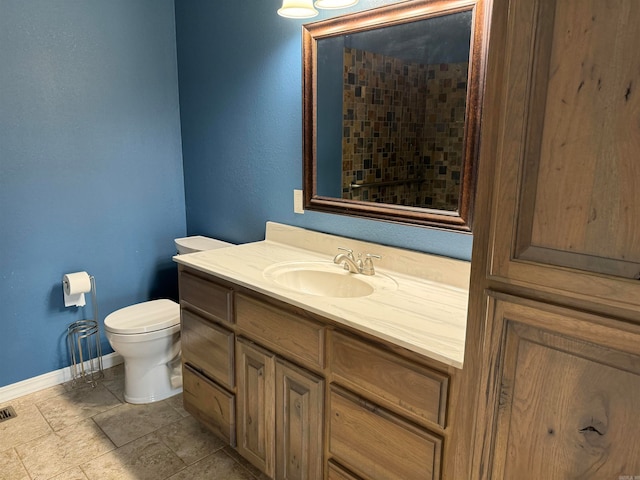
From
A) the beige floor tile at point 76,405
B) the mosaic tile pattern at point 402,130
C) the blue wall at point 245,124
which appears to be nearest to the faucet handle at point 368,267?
the blue wall at point 245,124

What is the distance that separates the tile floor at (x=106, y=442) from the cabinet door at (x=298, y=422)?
38 cm

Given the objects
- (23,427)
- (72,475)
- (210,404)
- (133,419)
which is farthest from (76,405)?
(210,404)

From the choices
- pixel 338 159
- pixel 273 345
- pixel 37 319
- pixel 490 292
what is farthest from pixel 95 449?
pixel 490 292

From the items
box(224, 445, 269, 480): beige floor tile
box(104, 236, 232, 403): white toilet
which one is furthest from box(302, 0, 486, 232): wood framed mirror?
box(224, 445, 269, 480): beige floor tile

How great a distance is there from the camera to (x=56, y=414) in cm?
236

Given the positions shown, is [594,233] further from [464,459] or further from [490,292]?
[464,459]

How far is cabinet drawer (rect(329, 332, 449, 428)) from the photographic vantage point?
1169mm

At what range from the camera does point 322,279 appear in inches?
75.1

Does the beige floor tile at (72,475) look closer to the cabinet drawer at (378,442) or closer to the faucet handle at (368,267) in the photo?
the cabinet drawer at (378,442)

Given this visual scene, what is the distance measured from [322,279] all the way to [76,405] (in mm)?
1578

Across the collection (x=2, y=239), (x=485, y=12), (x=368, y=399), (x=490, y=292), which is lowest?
(x=368, y=399)

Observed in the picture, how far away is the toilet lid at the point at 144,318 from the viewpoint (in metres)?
2.30

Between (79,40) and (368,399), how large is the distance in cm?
235

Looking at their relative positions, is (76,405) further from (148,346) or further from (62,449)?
(148,346)
